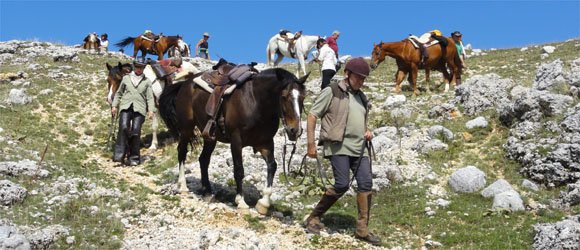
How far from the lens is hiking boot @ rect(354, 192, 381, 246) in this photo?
5.73 m

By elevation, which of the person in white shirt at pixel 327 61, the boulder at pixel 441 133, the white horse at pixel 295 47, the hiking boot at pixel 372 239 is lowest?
the hiking boot at pixel 372 239

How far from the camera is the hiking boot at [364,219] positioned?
573 centimetres

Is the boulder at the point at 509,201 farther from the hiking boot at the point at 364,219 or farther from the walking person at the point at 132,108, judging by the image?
the walking person at the point at 132,108

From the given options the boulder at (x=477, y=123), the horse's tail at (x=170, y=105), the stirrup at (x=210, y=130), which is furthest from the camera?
the boulder at (x=477, y=123)

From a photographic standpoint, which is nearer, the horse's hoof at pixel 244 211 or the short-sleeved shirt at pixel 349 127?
the short-sleeved shirt at pixel 349 127

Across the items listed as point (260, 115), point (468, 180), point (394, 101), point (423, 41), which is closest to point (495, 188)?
point (468, 180)

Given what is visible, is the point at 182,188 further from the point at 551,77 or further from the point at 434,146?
the point at 551,77

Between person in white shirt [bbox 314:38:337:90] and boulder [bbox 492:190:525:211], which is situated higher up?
person in white shirt [bbox 314:38:337:90]

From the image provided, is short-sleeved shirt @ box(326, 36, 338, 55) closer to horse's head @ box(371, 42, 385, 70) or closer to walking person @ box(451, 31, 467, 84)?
horse's head @ box(371, 42, 385, 70)

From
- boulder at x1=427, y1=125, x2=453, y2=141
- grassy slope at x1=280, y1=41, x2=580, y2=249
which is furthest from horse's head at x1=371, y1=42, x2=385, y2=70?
boulder at x1=427, y1=125, x2=453, y2=141

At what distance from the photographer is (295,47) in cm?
1928

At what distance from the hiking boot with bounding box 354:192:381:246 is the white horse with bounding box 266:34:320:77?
12.6 metres

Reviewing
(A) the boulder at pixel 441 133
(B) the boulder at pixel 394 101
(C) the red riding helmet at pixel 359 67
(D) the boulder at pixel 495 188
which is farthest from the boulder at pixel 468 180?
(B) the boulder at pixel 394 101

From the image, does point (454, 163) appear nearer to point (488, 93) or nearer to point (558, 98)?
point (558, 98)
